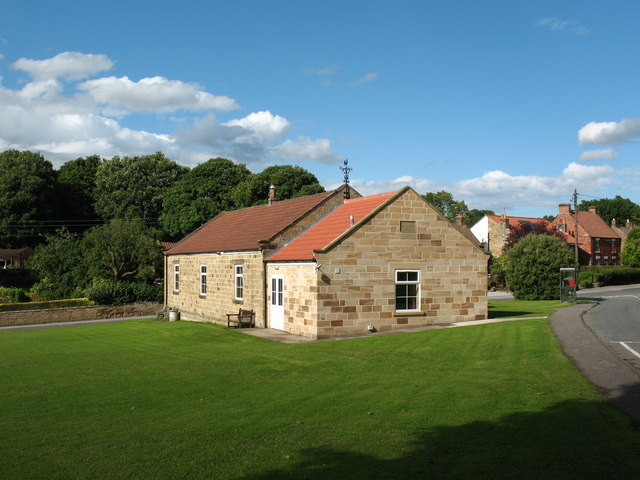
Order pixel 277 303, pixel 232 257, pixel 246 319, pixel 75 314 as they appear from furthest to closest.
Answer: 1. pixel 75 314
2. pixel 232 257
3. pixel 246 319
4. pixel 277 303

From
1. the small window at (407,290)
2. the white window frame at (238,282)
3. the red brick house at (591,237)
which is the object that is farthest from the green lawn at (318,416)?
the red brick house at (591,237)

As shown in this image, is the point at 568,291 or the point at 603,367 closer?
the point at 603,367

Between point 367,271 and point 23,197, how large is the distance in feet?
172

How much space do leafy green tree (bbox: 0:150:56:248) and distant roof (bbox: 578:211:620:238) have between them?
63080mm

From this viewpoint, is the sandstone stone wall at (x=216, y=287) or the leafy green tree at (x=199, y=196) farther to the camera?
the leafy green tree at (x=199, y=196)

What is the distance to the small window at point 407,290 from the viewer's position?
68.7 feet

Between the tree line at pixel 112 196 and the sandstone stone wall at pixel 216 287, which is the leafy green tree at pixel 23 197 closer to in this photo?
the tree line at pixel 112 196

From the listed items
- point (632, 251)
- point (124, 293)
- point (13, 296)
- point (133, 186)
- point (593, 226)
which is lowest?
point (13, 296)

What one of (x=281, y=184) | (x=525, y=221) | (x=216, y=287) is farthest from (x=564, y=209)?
(x=216, y=287)

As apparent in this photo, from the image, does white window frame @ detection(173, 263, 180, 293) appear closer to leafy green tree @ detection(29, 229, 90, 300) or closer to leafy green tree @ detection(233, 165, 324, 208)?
leafy green tree @ detection(29, 229, 90, 300)

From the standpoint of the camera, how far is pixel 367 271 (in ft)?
66.0

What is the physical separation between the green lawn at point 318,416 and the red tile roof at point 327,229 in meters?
5.06

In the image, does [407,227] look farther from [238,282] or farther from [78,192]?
[78,192]

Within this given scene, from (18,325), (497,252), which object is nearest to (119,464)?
(18,325)
